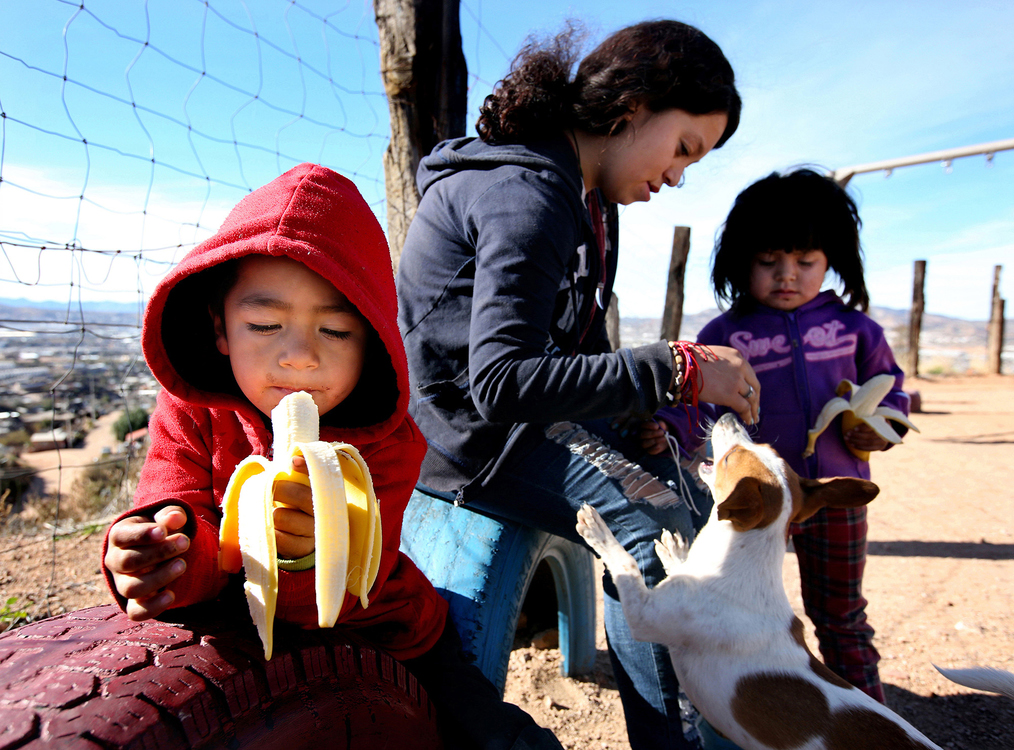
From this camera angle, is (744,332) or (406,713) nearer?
(406,713)

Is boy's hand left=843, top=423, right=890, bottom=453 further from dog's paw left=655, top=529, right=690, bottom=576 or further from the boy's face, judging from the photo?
the boy's face

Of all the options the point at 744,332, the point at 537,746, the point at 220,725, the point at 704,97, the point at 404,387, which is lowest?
the point at 537,746

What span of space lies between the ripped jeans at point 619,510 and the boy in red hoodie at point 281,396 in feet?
1.28

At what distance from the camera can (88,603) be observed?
276 centimetres

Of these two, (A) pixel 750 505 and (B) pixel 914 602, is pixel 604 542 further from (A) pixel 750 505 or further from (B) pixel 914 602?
(B) pixel 914 602

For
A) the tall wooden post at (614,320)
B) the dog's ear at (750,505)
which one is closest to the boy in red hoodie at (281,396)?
the dog's ear at (750,505)

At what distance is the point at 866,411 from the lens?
2.29 meters

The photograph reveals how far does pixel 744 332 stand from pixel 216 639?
7.35ft

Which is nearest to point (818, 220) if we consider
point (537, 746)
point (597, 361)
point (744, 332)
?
point (744, 332)

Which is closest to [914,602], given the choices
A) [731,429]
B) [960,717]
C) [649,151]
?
[960,717]

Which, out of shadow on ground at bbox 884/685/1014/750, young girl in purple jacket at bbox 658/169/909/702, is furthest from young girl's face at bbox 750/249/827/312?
shadow on ground at bbox 884/685/1014/750

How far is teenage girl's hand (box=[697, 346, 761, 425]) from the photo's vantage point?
5.13 ft

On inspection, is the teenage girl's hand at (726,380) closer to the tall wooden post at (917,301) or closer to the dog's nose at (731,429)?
the dog's nose at (731,429)

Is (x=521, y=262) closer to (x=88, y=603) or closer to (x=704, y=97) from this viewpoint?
(x=704, y=97)
